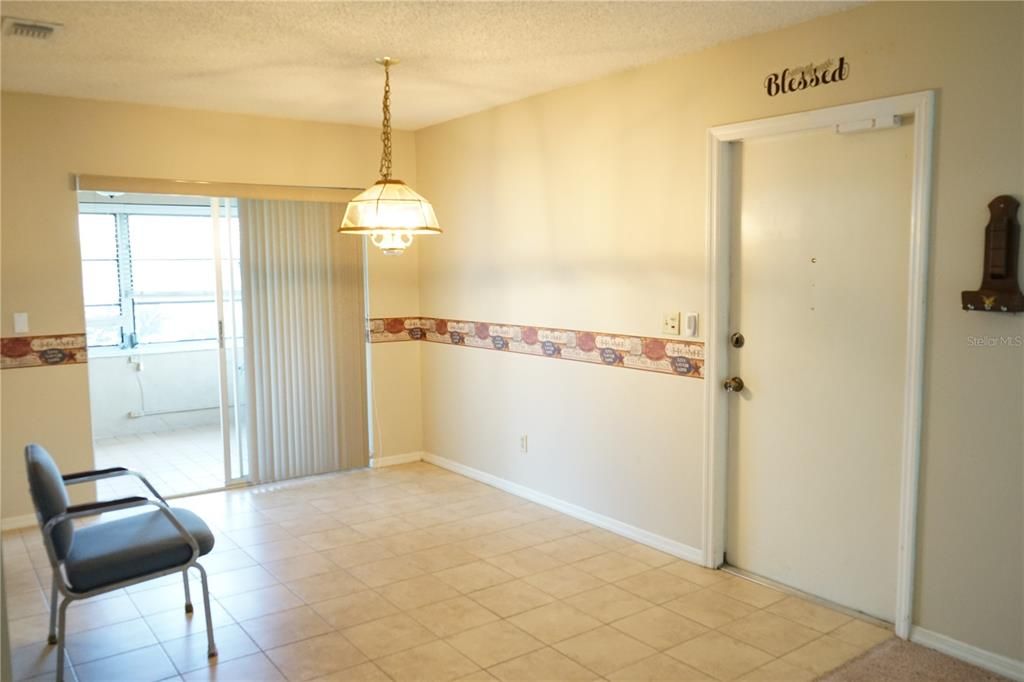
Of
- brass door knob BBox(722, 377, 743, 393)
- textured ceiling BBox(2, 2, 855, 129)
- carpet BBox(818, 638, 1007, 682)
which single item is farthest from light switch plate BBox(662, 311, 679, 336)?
carpet BBox(818, 638, 1007, 682)

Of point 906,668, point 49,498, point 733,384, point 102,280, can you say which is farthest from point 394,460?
point 906,668

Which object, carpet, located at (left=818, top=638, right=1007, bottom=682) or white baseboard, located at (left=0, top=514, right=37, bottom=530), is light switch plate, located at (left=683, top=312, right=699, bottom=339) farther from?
white baseboard, located at (left=0, top=514, right=37, bottom=530)

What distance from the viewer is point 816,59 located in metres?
3.17

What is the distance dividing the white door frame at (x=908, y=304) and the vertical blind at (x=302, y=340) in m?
2.82

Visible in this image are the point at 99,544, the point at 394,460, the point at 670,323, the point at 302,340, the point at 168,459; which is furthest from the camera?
the point at 168,459

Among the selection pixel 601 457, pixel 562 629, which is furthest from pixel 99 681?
pixel 601 457

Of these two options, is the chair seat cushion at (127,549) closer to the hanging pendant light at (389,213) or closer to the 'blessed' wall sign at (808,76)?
the hanging pendant light at (389,213)

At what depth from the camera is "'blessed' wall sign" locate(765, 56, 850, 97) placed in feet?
10.1

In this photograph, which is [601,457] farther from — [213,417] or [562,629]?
[213,417]

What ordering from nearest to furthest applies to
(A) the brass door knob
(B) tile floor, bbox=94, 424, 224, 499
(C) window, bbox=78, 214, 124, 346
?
(A) the brass door knob
(B) tile floor, bbox=94, 424, 224, 499
(C) window, bbox=78, 214, 124, 346

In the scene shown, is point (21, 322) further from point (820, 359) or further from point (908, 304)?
point (908, 304)

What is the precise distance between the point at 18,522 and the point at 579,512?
3.21 meters

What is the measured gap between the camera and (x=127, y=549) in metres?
2.80

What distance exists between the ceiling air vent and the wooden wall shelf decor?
3627 mm
